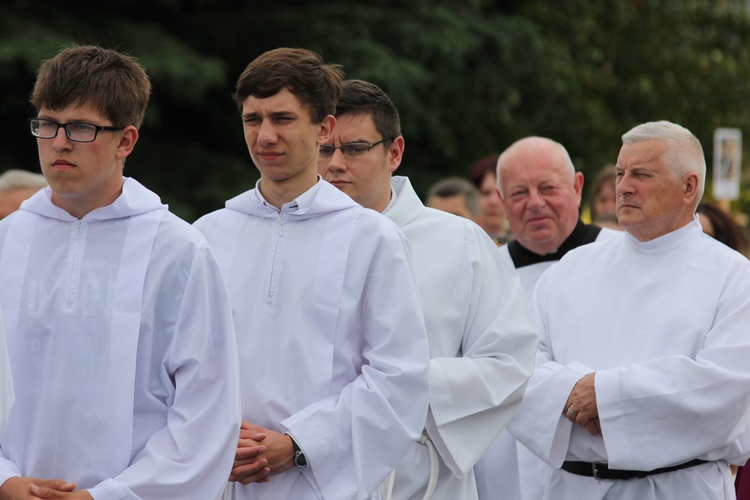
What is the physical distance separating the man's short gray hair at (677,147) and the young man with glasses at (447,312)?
819 mm

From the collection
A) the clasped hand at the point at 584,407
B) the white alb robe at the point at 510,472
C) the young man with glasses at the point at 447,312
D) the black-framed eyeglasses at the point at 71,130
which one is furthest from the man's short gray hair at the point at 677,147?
the black-framed eyeglasses at the point at 71,130

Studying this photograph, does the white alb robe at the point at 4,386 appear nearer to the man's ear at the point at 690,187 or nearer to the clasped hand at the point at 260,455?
the clasped hand at the point at 260,455

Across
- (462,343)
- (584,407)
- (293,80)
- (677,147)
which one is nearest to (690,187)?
(677,147)

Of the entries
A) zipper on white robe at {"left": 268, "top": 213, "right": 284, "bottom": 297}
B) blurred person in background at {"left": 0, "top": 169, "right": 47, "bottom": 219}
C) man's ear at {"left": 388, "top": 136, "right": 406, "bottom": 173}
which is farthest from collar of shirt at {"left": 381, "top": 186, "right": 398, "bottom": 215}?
blurred person in background at {"left": 0, "top": 169, "right": 47, "bottom": 219}

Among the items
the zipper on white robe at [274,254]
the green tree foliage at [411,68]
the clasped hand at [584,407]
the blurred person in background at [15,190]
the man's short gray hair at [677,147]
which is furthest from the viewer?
the green tree foliage at [411,68]

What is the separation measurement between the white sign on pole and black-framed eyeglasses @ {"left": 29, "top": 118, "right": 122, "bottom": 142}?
30.8 feet

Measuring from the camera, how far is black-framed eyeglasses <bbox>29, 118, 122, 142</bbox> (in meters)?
3.68

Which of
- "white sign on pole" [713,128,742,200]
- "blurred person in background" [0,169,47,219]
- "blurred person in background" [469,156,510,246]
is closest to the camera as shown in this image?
"blurred person in background" [0,169,47,219]

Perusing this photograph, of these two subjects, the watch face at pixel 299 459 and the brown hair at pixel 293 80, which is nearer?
the watch face at pixel 299 459

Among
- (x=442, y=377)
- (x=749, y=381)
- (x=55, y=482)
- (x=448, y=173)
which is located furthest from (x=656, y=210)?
(x=448, y=173)

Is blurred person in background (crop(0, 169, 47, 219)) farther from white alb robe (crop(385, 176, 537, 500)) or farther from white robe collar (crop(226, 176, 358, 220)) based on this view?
white robe collar (crop(226, 176, 358, 220))

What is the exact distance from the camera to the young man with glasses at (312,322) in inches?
158

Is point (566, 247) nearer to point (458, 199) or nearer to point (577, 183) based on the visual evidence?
point (577, 183)

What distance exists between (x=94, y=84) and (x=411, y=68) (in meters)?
9.42
